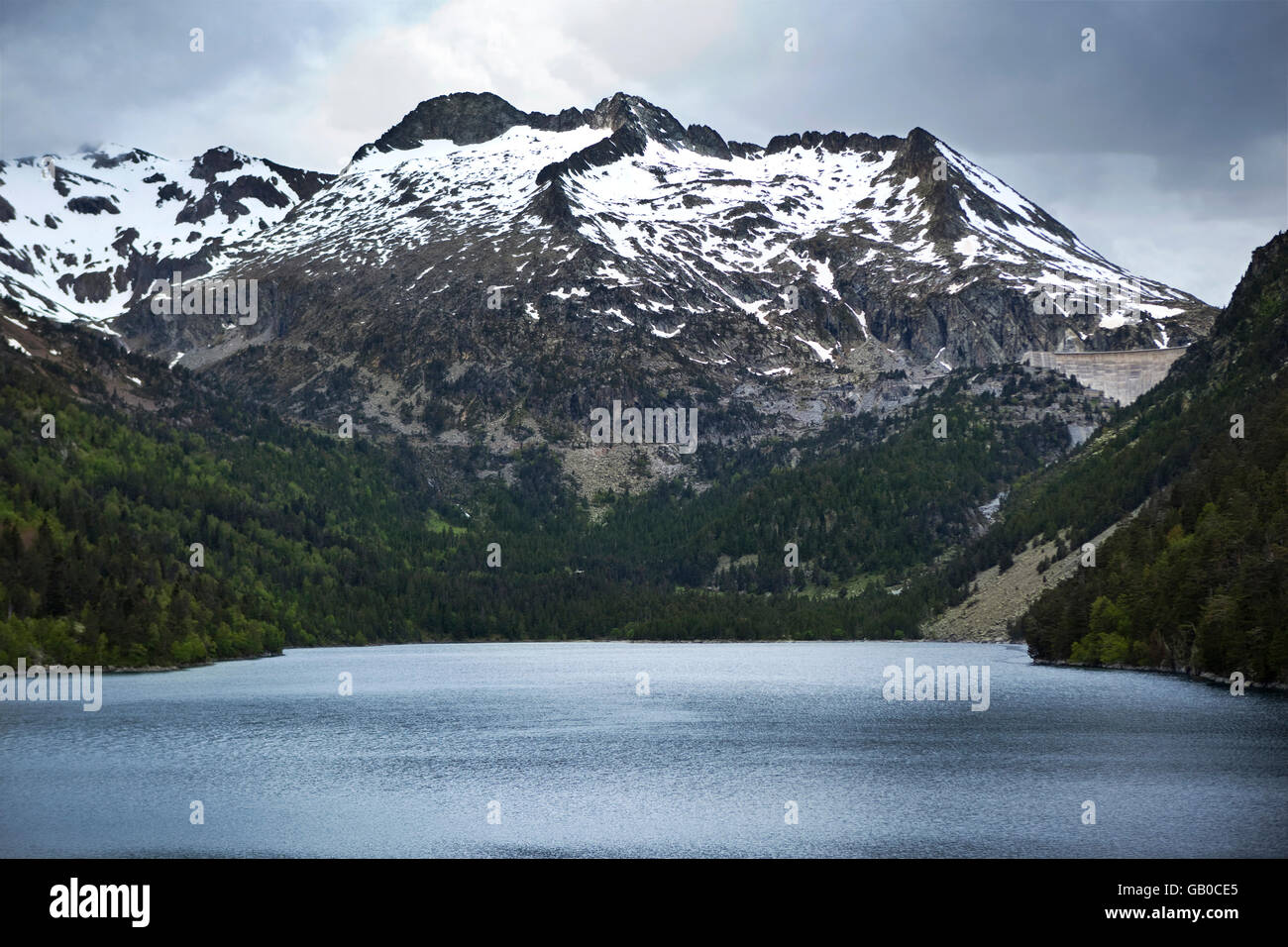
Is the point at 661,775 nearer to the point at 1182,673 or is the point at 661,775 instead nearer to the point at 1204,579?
the point at 1204,579

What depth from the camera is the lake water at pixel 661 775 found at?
67.5 m

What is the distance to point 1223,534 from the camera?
130875 mm

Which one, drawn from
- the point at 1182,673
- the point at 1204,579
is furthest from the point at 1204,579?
the point at 1182,673

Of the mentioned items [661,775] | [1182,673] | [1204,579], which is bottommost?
[661,775]

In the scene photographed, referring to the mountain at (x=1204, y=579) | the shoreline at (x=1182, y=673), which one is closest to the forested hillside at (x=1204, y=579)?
the mountain at (x=1204, y=579)

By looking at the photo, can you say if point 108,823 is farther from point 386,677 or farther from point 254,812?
point 386,677

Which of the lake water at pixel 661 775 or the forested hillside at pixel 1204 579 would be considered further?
the forested hillside at pixel 1204 579

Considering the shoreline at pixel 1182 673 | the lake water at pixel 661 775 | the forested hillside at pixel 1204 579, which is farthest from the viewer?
the forested hillside at pixel 1204 579

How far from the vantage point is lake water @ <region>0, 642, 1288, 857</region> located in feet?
221

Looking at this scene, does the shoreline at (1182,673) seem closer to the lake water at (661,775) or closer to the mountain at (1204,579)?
the mountain at (1204,579)

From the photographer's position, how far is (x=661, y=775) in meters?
89.6

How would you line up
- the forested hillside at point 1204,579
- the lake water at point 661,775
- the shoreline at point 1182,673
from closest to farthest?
the lake water at point 661,775 < the shoreline at point 1182,673 < the forested hillside at point 1204,579
